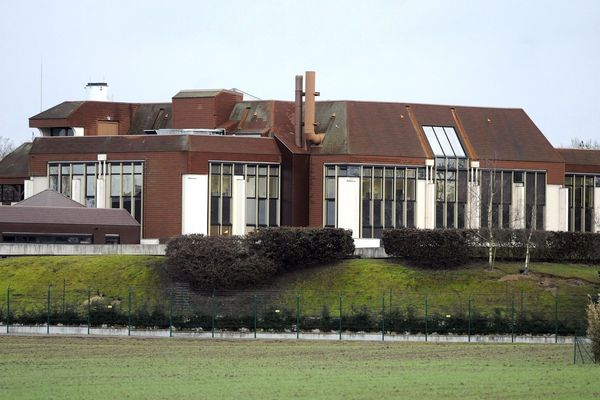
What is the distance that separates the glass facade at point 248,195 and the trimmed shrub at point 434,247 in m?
16.2

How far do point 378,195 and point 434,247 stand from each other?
15.3 m

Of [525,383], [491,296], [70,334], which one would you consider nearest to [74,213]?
[70,334]

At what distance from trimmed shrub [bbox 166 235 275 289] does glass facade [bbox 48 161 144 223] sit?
49.1 feet

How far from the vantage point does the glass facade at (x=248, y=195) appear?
99.9 metres

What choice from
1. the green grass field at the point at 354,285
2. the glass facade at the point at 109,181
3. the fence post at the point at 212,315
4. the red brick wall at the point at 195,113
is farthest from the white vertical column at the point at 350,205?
the fence post at the point at 212,315

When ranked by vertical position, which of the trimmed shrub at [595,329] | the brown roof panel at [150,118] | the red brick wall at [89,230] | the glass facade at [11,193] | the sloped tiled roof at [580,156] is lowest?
the trimmed shrub at [595,329]

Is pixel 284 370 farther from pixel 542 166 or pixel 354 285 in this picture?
pixel 542 166

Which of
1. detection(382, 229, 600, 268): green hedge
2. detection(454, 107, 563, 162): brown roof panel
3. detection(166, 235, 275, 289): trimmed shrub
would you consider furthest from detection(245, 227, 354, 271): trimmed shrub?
detection(454, 107, 563, 162): brown roof panel

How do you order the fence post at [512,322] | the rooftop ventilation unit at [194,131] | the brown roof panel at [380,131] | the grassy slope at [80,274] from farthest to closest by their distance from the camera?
the rooftop ventilation unit at [194,131] → the brown roof panel at [380,131] → the grassy slope at [80,274] → the fence post at [512,322]

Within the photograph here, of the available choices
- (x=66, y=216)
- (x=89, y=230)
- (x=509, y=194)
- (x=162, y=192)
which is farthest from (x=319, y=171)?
(x=66, y=216)

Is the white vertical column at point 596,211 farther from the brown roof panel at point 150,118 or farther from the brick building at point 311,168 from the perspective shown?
the brown roof panel at point 150,118

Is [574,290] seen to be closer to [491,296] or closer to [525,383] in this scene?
[491,296]

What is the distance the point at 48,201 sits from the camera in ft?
324

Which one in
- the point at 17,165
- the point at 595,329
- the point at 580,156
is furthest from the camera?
the point at 17,165
